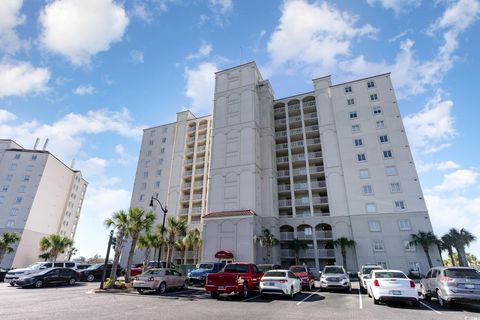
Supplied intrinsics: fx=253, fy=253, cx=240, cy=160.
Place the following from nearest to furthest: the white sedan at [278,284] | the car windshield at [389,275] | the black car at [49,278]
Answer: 1. the car windshield at [389,275]
2. the white sedan at [278,284]
3. the black car at [49,278]

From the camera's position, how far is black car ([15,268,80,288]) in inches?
734

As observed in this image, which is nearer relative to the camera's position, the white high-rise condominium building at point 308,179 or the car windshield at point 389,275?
the car windshield at point 389,275

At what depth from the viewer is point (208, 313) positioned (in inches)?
391

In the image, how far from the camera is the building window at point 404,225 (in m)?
34.0

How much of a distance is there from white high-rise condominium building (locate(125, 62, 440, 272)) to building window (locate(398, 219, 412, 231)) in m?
0.13

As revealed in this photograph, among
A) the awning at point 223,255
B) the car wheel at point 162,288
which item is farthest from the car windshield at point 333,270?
the awning at point 223,255

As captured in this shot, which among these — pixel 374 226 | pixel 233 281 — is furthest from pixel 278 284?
pixel 374 226

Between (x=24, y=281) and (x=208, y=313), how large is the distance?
17126mm

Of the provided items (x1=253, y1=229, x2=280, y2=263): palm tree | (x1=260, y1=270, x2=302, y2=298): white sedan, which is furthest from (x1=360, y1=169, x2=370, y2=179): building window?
(x1=260, y1=270, x2=302, y2=298): white sedan

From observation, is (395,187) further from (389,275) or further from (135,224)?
(135,224)

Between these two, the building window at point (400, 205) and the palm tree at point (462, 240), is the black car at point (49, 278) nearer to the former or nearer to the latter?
the building window at point (400, 205)

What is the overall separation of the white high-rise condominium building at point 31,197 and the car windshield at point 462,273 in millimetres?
68177

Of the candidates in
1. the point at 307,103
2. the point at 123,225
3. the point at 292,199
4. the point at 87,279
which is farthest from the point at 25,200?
the point at 307,103

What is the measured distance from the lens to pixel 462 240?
31141 mm
